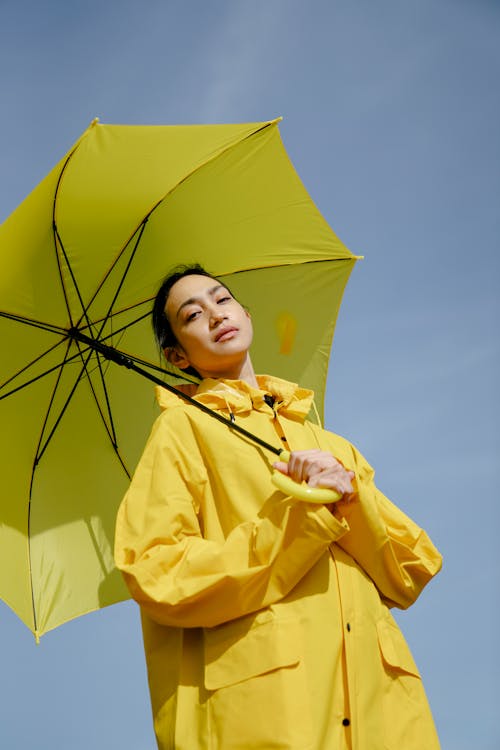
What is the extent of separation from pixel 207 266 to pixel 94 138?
3.47 ft

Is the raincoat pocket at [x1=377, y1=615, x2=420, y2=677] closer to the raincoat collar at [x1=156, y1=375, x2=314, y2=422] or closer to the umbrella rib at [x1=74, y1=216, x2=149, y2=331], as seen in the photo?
the raincoat collar at [x1=156, y1=375, x2=314, y2=422]

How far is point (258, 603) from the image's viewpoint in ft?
11.1

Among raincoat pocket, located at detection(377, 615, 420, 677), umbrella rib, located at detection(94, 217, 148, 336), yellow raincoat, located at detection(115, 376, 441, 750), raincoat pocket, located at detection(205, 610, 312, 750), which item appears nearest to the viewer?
raincoat pocket, located at detection(205, 610, 312, 750)

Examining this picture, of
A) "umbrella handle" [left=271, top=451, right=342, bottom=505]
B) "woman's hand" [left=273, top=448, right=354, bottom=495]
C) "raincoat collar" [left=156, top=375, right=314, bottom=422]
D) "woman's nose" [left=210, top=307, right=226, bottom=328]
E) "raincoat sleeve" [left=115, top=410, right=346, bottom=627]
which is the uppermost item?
"woman's nose" [left=210, top=307, right=226, bottom=328]

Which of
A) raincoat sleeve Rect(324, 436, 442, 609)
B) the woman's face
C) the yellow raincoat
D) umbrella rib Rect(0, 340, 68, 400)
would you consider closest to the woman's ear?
the woman's face

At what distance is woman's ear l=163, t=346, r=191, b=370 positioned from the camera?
4.66 metres

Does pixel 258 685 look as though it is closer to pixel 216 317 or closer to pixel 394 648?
pixel 394 648

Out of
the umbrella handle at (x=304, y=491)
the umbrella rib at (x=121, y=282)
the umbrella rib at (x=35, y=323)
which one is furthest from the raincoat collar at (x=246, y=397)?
the umbrella rib at (x=35, y=323)

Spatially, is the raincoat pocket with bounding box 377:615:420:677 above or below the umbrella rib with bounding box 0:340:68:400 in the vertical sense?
below

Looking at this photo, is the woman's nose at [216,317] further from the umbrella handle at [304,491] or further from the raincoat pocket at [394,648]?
the raincoat pocket at [394,648]

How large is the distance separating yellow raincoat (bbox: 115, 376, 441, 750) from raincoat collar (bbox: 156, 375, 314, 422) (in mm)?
184

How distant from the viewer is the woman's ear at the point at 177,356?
4657 millimetres

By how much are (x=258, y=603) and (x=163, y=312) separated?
2.01m

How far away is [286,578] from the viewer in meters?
3.42
